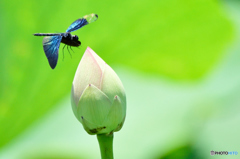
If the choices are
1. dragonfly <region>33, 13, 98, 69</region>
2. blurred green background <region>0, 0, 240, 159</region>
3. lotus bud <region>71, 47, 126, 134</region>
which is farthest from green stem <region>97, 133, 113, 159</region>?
blurred green background <region>0, 0, 240, 159</region>

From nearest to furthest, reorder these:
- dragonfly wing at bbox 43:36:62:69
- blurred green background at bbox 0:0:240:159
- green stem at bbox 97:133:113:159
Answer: dragonfly wing at bbox 43:36:62:69 < green stem at bbox 97:133:113:159 < blurred green background at bbox 0:0:240:159

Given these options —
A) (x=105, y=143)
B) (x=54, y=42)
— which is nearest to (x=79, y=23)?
(x=54, y=42)

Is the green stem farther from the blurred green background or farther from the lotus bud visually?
the blurred green background

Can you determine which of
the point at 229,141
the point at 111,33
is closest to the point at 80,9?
the point at 111,33

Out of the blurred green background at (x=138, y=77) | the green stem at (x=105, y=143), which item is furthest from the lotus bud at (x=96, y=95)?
the blurred green background at (x=138, y=77)

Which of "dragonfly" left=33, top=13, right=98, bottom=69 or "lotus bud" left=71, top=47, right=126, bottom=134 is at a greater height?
"dragonfly" left=33, top=13, right=98, bottom=69

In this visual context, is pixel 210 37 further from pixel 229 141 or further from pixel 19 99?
pixel 19 99

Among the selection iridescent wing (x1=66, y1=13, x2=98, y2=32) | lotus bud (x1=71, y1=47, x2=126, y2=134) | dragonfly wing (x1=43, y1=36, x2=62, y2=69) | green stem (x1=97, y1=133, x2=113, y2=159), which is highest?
iridescent wing (x1=66, y1=13, x2=98, y2=32)
